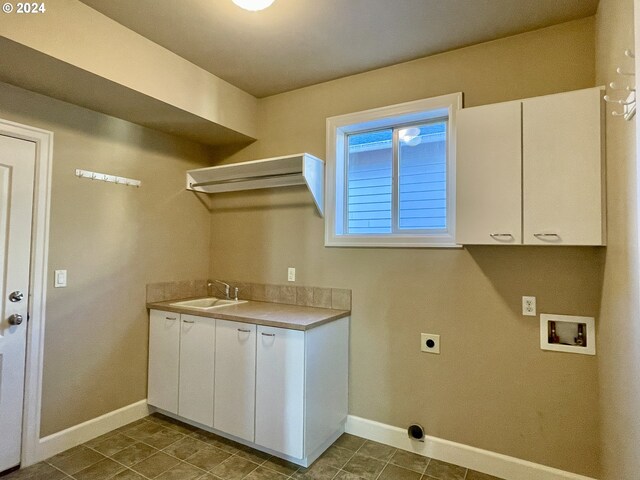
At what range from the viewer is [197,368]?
8.23 ft

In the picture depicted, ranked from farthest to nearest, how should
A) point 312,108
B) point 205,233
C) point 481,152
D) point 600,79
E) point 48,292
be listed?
point 205,233
point 312,108
point 48,292
point 481,152
point 600,79

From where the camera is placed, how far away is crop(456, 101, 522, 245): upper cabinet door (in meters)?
1.83

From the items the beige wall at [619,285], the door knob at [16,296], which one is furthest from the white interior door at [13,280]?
the beige wall at [619,285]

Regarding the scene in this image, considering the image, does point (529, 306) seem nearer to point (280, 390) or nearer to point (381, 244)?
point (381, 244)

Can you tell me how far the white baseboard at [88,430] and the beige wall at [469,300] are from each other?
1603 millimetres

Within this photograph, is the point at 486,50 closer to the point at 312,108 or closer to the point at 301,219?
the point at 312,108

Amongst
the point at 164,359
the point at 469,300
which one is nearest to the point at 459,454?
the point at 469,300

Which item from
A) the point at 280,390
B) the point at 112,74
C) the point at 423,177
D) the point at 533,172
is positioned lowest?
the point at 280,390

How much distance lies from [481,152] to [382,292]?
3.71 ft

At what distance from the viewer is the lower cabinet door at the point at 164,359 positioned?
8.69ft

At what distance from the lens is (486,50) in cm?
220

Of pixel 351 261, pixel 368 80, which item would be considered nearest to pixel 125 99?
pixel 368 80

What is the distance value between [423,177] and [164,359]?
8.00 feet

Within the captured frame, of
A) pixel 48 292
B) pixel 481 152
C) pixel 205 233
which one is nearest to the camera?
pixel 481 152
